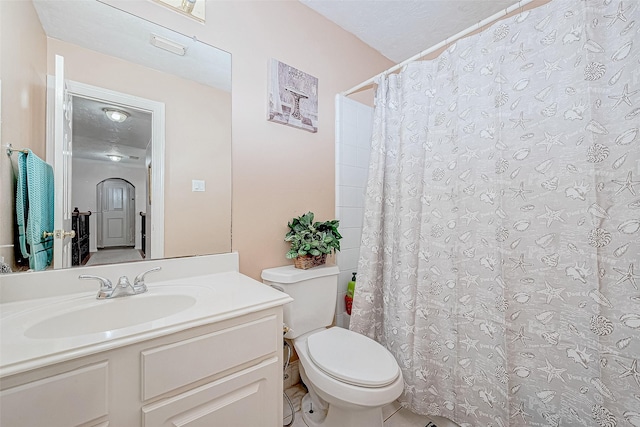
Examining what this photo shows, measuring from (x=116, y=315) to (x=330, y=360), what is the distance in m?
0.84

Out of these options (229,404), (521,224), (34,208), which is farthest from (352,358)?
(34,208)

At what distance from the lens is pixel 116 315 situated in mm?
896

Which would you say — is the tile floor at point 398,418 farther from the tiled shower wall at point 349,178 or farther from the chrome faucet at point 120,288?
the chrome faucet at point 120,288

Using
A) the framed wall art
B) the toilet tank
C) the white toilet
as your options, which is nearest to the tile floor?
the white toilet

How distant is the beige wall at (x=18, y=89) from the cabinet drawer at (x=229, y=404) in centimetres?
74

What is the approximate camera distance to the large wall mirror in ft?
3.21

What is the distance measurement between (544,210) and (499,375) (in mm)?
708

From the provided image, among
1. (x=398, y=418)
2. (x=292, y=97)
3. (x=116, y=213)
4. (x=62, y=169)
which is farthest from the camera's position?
(x=292, y=97)

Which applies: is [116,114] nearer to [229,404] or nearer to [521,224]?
[229,404]

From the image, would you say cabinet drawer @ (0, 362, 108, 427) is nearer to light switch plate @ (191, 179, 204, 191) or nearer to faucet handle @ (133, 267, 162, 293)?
faucet handle @ (133, 267, 162, 293)

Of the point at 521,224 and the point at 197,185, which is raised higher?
the point at 197,185

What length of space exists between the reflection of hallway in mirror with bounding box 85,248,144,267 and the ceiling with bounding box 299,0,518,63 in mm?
1680

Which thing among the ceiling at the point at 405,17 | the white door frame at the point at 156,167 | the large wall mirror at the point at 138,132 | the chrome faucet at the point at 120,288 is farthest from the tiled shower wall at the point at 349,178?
the chrome faucet at the point at 120,288

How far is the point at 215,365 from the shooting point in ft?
2.53
